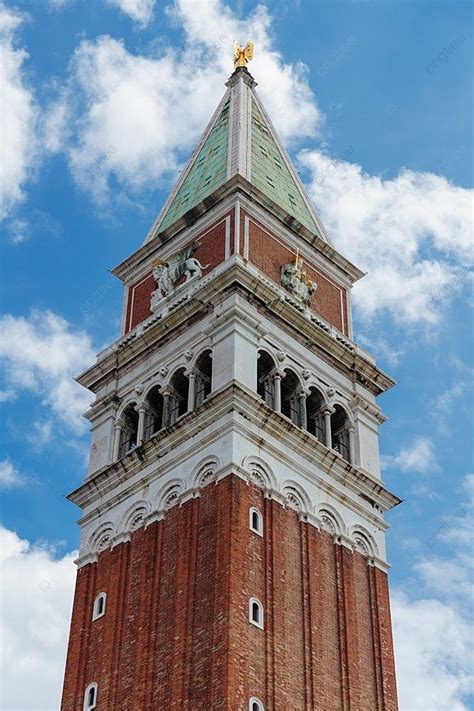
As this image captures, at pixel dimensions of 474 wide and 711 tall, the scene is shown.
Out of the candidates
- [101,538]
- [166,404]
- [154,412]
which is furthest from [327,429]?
[101,538]

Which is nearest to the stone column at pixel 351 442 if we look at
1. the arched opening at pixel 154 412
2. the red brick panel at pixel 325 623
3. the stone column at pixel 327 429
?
the stone column at pixel 327 429

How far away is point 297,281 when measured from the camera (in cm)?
6650

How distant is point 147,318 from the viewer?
66.7 m

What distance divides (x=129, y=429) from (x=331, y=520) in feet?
35.6

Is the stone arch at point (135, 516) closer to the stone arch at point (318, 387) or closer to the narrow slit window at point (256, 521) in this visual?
the narrow slit window at point (256, 521)

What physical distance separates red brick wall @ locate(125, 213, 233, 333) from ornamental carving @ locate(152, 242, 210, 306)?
0.48 m

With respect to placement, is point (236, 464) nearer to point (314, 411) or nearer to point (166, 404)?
point (166, 404)

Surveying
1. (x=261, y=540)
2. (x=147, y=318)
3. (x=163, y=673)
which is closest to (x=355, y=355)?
(x=147, y=318)

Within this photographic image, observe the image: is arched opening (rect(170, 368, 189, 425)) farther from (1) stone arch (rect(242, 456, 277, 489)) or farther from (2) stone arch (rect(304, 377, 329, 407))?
(1) stone arch (rect(242, 456, 277, 489))

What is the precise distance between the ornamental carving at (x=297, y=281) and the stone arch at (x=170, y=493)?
12.8 m

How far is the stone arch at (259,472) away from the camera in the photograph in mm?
55469

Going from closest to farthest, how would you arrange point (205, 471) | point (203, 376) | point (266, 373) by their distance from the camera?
point (205, 471), point (203, 376), point (266, 373)

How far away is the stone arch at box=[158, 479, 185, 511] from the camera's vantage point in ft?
186

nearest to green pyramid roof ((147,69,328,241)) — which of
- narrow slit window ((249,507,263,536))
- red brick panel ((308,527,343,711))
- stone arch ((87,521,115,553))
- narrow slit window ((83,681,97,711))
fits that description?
stone arch ((87,521,115,553))
